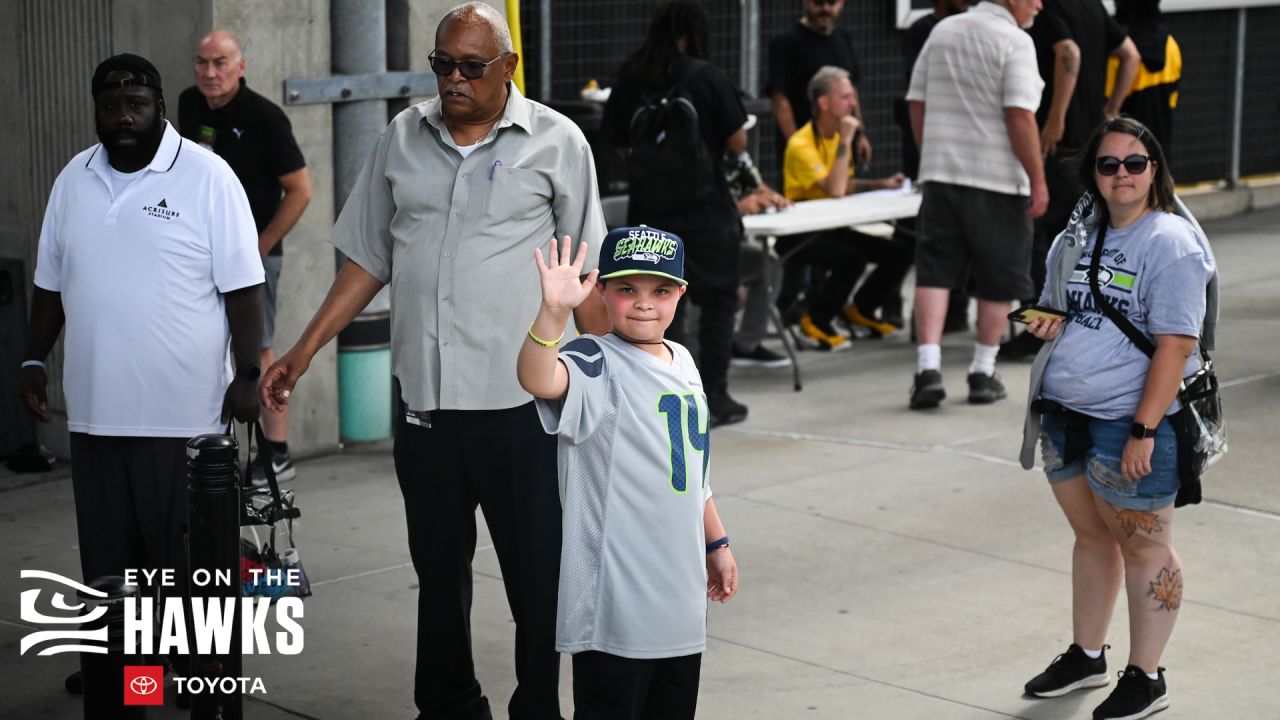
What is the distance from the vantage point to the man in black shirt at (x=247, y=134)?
730cm

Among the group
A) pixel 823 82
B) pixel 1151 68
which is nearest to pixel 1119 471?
pixel 823 82

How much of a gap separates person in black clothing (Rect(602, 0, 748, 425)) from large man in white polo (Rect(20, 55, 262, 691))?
3662 millimetres

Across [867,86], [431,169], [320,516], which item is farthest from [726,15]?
[431,169]

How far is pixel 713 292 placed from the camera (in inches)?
346

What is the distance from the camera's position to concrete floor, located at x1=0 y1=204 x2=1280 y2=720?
211 inches

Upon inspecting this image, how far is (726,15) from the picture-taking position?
1366 cm

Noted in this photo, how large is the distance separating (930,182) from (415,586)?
4.15 m

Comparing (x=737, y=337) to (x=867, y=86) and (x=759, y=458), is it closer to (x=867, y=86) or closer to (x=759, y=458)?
(x=759, y=458)

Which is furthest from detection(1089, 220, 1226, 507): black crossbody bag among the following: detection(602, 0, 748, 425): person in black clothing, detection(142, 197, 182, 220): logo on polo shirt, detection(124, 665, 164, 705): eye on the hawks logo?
detection(602, 0, 748, 425): person in black clothing

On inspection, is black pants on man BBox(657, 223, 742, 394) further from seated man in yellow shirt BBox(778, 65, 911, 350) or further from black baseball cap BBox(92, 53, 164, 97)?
black baseball cap BBox(92, 53, 164, 97)

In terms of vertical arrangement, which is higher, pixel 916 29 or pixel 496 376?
pixel 916 29

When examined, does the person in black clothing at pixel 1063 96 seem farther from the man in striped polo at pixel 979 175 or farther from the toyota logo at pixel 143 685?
the toyota logo at pixel 143 685

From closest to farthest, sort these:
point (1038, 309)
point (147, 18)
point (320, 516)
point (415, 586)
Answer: point (1038, 309) < point (415, 586) < point (320, 516) < point (147, 18)

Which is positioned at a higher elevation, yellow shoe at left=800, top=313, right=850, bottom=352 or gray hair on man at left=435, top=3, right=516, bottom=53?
gray hair on man at left=435, top=3, right=516, bottom=53
